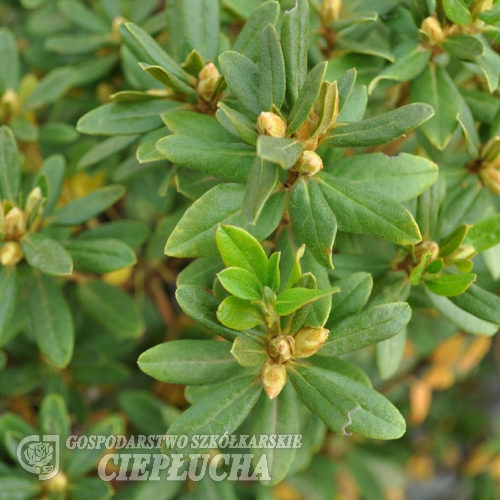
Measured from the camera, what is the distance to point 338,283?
102 cm

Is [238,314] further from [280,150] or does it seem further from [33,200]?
[33,200]

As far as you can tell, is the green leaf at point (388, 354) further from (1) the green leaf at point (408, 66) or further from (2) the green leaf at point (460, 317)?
(1) the green leaf at point (408, 66)

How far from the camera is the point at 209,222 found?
916mm

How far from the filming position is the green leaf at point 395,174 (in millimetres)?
972

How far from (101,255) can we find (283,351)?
1.61 ft

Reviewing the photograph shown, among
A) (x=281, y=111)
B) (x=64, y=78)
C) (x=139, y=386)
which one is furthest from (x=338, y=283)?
(x=139, y=386)

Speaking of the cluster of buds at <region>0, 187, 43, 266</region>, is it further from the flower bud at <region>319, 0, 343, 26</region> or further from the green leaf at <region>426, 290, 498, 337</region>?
the green leaf at <region>426, 290, 498, 337</region>

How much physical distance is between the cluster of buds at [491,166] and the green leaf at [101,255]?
28.4 inches

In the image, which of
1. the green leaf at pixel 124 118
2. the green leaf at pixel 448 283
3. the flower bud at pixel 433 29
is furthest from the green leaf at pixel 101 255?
the flower bud at pixel 433 29

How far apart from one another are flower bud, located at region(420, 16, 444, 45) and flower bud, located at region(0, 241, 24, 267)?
2.87ft

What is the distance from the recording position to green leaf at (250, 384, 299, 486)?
0.99m

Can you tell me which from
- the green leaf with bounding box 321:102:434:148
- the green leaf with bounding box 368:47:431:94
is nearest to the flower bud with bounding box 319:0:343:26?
the green leaf with bounding box 368:47:431:94

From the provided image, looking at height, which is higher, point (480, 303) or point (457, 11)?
point (457, 11)

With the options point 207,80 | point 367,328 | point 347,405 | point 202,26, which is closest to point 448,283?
point 367,328
